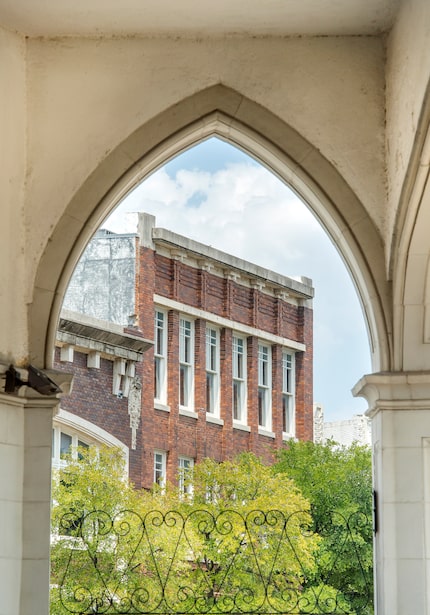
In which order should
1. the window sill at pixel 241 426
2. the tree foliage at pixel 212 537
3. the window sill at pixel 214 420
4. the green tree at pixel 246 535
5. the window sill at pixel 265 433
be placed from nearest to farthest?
the tree foliage at pixel 212 537
the green tree at pixel 246 535
the window sill at pixel 214 420
the window sill at pixel 241 426
the window sill at pixel 265 433

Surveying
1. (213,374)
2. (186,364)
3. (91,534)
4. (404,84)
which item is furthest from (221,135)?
(213,374)

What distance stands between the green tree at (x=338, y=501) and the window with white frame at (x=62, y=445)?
126 inches

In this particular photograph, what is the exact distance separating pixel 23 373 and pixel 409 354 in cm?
206

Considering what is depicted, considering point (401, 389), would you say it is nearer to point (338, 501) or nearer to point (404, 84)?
point (404, 84)

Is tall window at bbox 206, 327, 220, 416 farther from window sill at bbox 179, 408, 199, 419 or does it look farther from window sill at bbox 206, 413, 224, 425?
window sill at bbox 179, 408, 199, 419

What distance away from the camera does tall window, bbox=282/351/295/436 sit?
30359 millimetres

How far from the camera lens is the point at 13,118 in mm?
8352

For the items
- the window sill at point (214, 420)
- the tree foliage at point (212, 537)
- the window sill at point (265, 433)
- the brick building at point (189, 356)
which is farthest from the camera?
the window sill at point (265, 433)

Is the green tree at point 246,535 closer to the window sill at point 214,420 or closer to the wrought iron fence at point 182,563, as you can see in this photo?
the wrought iron fence at point 182,563

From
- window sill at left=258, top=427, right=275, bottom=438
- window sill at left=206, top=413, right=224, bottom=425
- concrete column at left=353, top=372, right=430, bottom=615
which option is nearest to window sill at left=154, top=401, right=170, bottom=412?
window sill at left=206, top=413, right=224, bottom=425

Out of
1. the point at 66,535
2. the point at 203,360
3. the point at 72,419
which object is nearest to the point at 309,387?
the point at 203,360

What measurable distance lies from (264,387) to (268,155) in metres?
21.2

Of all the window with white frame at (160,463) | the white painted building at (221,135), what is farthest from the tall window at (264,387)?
the white painted building at (221,135)

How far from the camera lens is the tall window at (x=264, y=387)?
2953 centimetres
